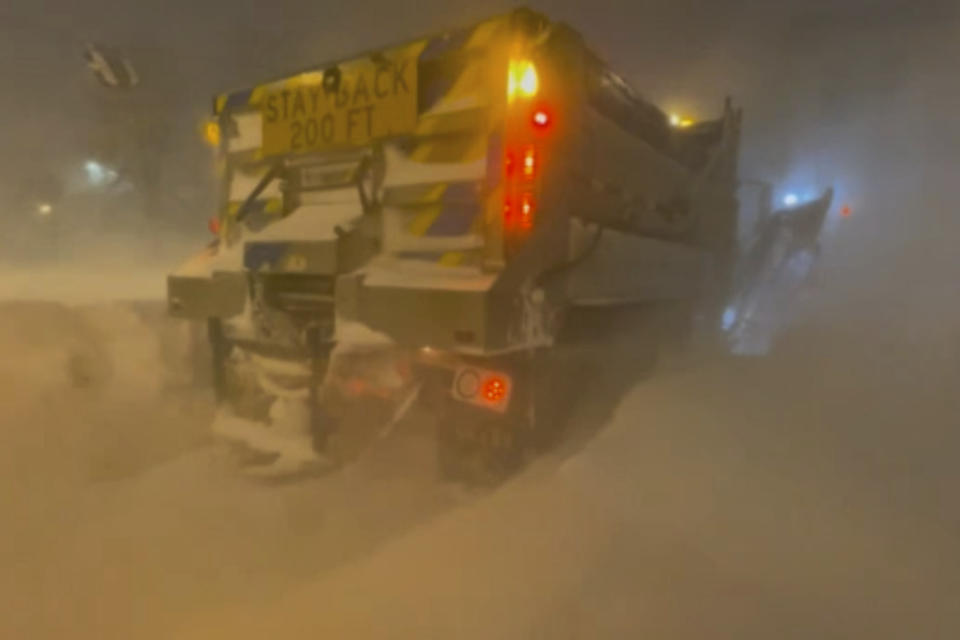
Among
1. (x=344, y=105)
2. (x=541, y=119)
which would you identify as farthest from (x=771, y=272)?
(x=344, y=105)

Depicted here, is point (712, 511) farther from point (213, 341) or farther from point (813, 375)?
point (213, 341)

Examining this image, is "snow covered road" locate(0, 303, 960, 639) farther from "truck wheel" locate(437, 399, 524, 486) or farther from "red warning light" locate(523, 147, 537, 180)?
"red warning light" locate(523, 147, 537, 180)

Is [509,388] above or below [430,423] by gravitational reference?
above

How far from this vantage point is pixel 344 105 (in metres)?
3.84

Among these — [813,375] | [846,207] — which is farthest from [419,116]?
[846,207]

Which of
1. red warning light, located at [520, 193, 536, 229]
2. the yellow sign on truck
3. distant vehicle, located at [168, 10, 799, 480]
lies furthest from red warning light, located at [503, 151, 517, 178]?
the yellow sign on truck

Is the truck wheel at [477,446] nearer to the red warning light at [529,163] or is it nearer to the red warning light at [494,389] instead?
the red warning light at [494,389]

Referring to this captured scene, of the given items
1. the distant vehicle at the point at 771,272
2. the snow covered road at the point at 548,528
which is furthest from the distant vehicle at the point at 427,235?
the distant vehicle at the point at 771,272

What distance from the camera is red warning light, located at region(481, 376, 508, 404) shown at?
3.52 metres

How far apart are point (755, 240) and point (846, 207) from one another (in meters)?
8.01

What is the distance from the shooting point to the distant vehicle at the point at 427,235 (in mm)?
3295

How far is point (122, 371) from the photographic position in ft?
20.0

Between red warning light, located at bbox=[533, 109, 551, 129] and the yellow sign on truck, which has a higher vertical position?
the yellow sign on truck

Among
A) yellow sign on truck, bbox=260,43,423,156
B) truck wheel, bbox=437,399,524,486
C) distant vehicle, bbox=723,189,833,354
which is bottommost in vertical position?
truck wheel, bbox=437,399,524,486
